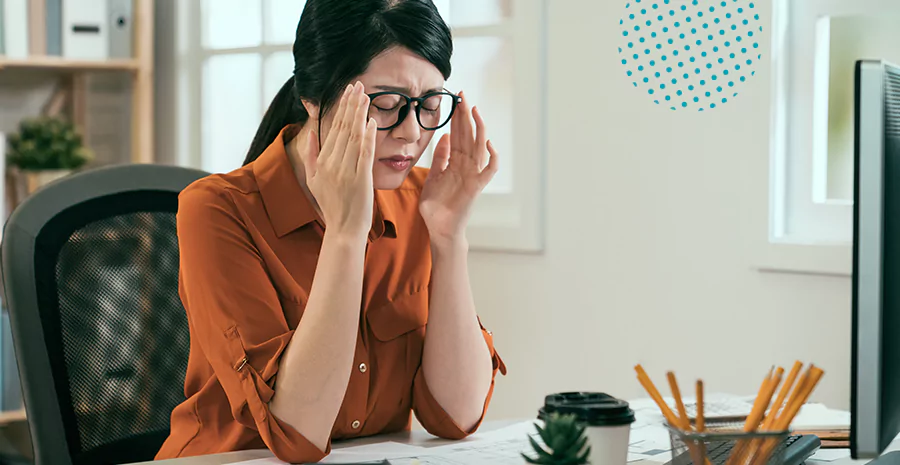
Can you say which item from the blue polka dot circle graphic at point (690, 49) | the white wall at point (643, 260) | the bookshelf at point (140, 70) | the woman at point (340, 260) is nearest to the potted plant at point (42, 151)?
the bookshelf at point (140, 70)

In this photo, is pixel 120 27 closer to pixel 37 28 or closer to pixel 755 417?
pixel 37 28

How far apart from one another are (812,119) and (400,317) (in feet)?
2.69

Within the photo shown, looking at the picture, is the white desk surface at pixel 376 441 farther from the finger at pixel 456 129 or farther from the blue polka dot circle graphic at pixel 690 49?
the blue polka dot circle graphic at pixel 690 49

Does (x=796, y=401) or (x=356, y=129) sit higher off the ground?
(x=356, y=129)

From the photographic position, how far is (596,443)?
99 cm

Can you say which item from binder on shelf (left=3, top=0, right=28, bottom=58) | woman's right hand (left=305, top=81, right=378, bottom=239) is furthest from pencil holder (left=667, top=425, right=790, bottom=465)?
binder on shelf (left=3, top=0, right=28, bottom=58)

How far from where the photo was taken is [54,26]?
9.86 ft

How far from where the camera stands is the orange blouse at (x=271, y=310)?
3.94 ft

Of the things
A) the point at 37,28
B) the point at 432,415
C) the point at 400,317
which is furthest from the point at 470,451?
the point at 37,28

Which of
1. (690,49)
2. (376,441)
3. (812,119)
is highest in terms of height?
(690,49)

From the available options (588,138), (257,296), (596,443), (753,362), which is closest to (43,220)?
(257,296)

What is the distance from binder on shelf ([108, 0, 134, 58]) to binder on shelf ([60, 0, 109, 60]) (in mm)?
18

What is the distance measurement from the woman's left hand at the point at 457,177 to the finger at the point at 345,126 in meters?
0.23

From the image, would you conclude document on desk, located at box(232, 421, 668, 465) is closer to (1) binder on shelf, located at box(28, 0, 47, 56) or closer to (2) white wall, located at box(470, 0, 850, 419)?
(2) white wall, located at box(470, 0, 850, 419)
